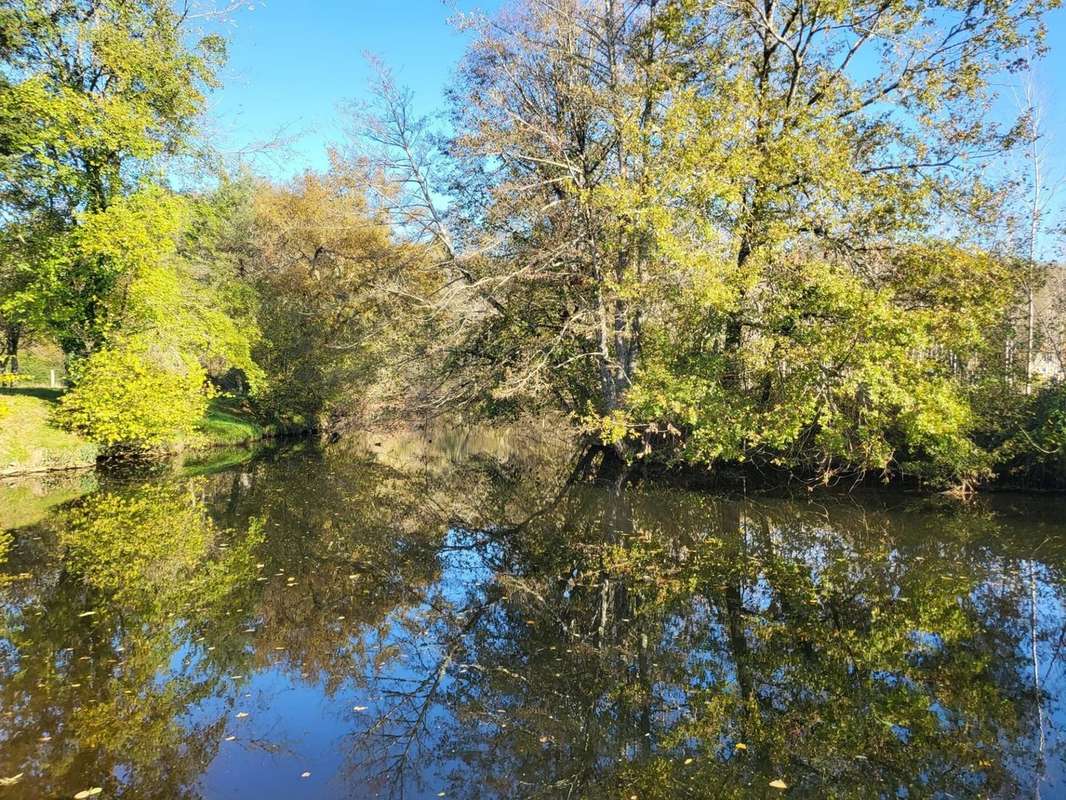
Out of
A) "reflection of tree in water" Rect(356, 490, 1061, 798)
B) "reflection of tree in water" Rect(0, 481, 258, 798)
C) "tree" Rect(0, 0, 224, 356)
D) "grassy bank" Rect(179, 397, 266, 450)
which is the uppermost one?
"tree" Rect(0, 0, 224, 356)

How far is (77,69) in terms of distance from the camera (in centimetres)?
1881

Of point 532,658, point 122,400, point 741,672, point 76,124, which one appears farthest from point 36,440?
point 741,672

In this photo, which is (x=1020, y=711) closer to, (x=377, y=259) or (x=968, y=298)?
(x=968, y=298)

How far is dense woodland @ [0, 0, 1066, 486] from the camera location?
13414 millimetres

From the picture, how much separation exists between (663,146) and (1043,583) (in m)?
Answer: 10.8

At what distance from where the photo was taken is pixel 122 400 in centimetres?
1844

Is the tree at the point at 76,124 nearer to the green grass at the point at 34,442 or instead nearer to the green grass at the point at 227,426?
the green grass at the point at 34,442

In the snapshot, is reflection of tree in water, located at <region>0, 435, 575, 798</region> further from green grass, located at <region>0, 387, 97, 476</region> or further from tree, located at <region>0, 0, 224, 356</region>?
tree, located at <region>0, 0, 224, 356</region>

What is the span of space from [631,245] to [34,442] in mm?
17015

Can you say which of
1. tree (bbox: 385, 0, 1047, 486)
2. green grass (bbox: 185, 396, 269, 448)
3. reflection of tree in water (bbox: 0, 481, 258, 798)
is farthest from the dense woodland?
reflection of tree in water (bbox: 0, 481, 258, 798)

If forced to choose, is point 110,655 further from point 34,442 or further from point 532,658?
point 34,442

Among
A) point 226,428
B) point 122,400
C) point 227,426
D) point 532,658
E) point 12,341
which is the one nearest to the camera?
point 532,658

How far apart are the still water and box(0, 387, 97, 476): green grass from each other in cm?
622

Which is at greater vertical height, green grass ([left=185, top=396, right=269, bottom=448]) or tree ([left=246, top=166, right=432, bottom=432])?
tree ([left=246, top=166, right=432, bottom=432])
